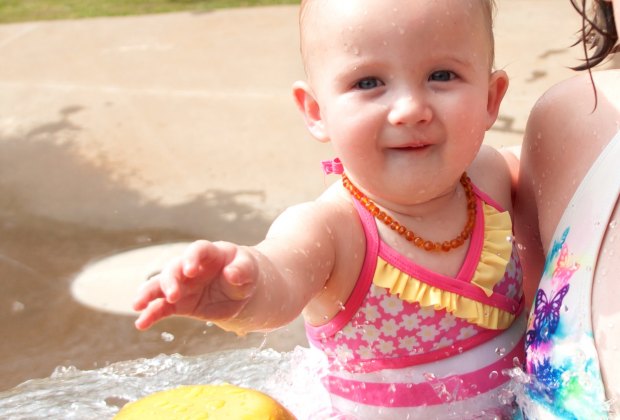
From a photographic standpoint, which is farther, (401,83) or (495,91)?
(495,91)

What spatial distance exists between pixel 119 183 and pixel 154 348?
3.49ft

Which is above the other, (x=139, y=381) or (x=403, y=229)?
(x=403, y=229)

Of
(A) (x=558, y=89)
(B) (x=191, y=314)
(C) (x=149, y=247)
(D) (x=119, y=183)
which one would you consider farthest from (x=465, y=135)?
(D) (x=119, y=183)

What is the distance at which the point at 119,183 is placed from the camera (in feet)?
11.0

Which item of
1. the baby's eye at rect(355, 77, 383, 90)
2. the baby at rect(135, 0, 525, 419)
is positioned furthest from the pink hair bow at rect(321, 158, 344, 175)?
the baby's eye at rect(355, 77, 383, 90)

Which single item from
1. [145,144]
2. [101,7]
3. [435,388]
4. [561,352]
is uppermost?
[561,352]

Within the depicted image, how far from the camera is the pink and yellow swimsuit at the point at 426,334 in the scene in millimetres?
1654

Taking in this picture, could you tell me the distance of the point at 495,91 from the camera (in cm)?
169

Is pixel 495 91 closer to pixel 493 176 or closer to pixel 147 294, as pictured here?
pixel 493 176

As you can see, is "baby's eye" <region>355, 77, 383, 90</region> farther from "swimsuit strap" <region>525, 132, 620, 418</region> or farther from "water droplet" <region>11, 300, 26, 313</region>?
"water droplet" <region>11, 300, 26, 313</region>

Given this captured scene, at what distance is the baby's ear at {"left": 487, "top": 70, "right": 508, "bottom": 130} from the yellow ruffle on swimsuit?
0.60m

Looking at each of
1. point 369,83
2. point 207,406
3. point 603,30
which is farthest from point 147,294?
point 603,30

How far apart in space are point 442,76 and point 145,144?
2236 mm

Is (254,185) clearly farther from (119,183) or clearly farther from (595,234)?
(595,234)
